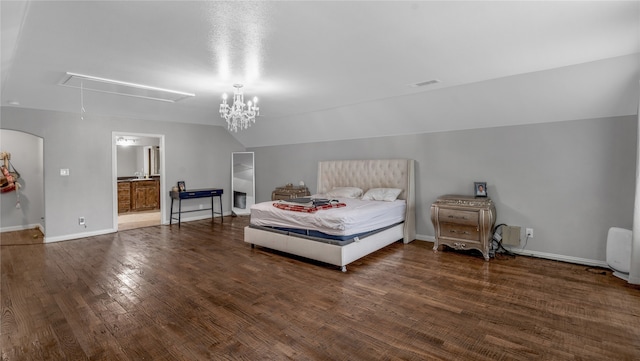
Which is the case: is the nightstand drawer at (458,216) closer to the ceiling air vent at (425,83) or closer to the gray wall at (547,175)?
the gray wall at (547,175)

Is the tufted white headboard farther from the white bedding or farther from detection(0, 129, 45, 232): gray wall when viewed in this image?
detection(0, 129, 45, 232): gray wall

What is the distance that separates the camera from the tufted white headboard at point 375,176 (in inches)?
206

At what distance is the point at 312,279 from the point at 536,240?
3.22 m

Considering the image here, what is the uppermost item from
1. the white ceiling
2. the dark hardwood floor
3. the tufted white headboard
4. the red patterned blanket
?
the white ceiling

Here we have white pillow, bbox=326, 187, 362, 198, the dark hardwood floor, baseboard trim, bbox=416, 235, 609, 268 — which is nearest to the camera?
the dark hardwood floor

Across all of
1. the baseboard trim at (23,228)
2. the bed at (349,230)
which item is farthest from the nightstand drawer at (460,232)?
the baseboard trim at (23,228)

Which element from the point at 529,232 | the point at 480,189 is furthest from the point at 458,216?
the point at 529,232

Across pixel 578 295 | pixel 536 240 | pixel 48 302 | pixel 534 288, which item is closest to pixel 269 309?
pixel 48 302

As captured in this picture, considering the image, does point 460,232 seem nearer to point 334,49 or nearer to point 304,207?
point 304,207

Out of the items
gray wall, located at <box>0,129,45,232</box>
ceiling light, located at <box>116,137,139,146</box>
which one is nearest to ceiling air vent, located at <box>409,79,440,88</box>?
gray wall, located at <box>0,129,45,232</box>

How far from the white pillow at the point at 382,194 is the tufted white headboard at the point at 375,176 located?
0.67 feet

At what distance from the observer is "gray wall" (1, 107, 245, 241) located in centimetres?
533

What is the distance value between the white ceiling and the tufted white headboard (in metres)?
0.91

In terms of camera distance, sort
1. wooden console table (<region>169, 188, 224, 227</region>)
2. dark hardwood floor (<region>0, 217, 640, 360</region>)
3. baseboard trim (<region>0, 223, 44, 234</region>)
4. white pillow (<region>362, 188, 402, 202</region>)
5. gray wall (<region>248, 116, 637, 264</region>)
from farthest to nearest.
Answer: wooden console table (<region>169, 188, 224, 227</region>) < baseboard trim (<region>0, 223, 44, 234</region>) < white pillow (<region>362, 188, 402, 202</region>) < gray wall (<region>248, 116, 637, 264</region>) < dark hardwood floor (<region>0, 217, 640, 360</region>)
